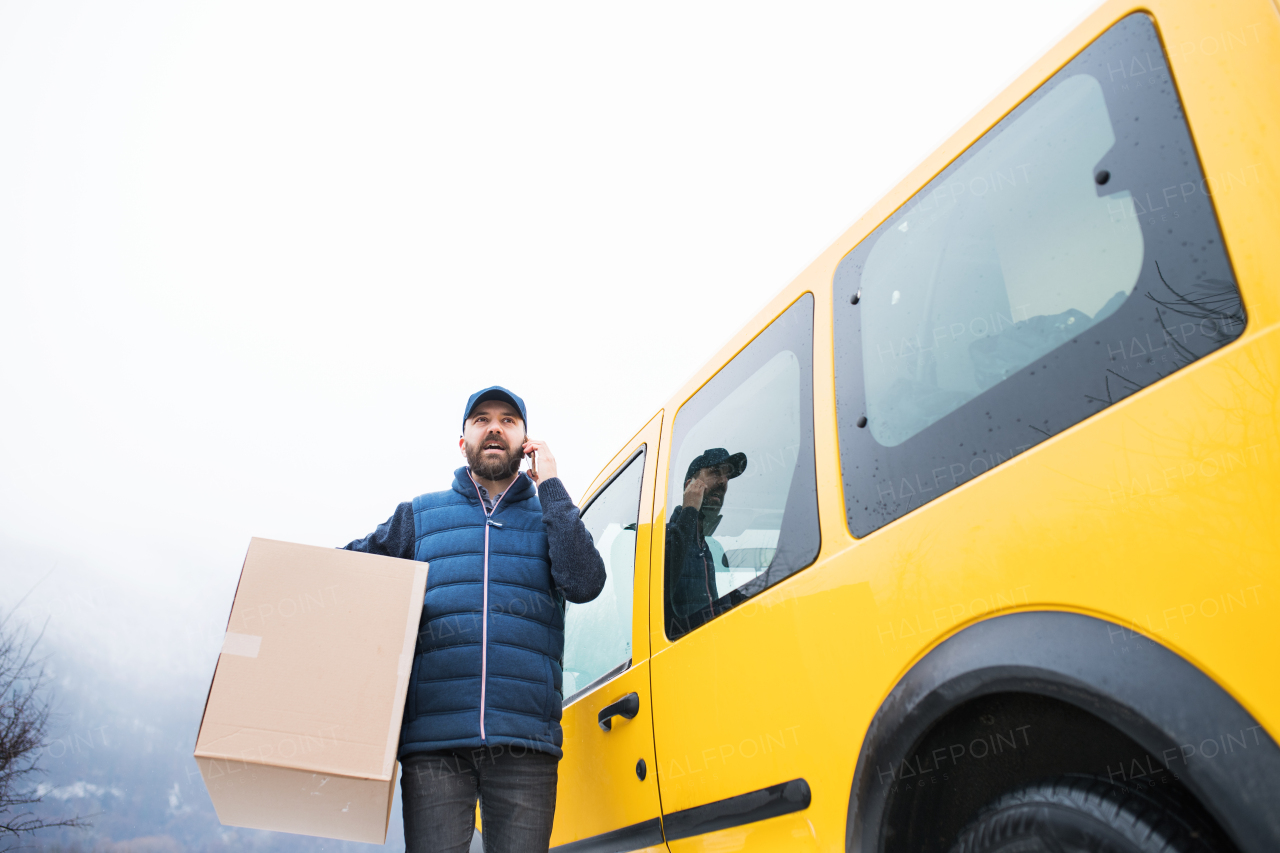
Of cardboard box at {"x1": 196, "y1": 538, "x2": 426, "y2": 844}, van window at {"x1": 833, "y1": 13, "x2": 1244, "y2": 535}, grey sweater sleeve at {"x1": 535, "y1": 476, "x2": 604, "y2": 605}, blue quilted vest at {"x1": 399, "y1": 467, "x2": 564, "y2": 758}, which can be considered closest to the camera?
van window at {"x1": 833, "y1": 13, "x2": 1244, "y2": 535}

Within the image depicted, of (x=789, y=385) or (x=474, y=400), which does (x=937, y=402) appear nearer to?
(x=789, y=385)

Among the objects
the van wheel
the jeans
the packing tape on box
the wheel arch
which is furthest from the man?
the van wheel

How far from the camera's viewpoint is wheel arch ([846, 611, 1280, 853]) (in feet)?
2.53

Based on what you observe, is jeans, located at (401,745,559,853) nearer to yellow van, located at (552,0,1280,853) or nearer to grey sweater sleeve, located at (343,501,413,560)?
yellow van, located at (552,0,1280,853)

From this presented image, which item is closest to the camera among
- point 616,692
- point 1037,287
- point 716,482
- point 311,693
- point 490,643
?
point 1037,287

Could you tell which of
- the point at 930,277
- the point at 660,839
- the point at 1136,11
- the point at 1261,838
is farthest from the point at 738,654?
the point at 1136,11

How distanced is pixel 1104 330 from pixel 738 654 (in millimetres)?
959

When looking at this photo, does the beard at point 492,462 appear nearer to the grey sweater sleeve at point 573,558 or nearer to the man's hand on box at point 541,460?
the man's hand on box at point 541,460

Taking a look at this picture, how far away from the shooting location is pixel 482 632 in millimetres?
2109

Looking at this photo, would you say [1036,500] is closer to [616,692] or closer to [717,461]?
[717,461]

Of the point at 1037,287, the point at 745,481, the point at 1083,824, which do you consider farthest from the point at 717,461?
the point at 1083,824

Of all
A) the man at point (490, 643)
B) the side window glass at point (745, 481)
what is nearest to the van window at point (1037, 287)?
the side window glass at point (745, 481)

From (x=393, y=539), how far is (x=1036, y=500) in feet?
6.36

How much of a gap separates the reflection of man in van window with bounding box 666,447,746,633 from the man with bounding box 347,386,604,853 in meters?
0.31
